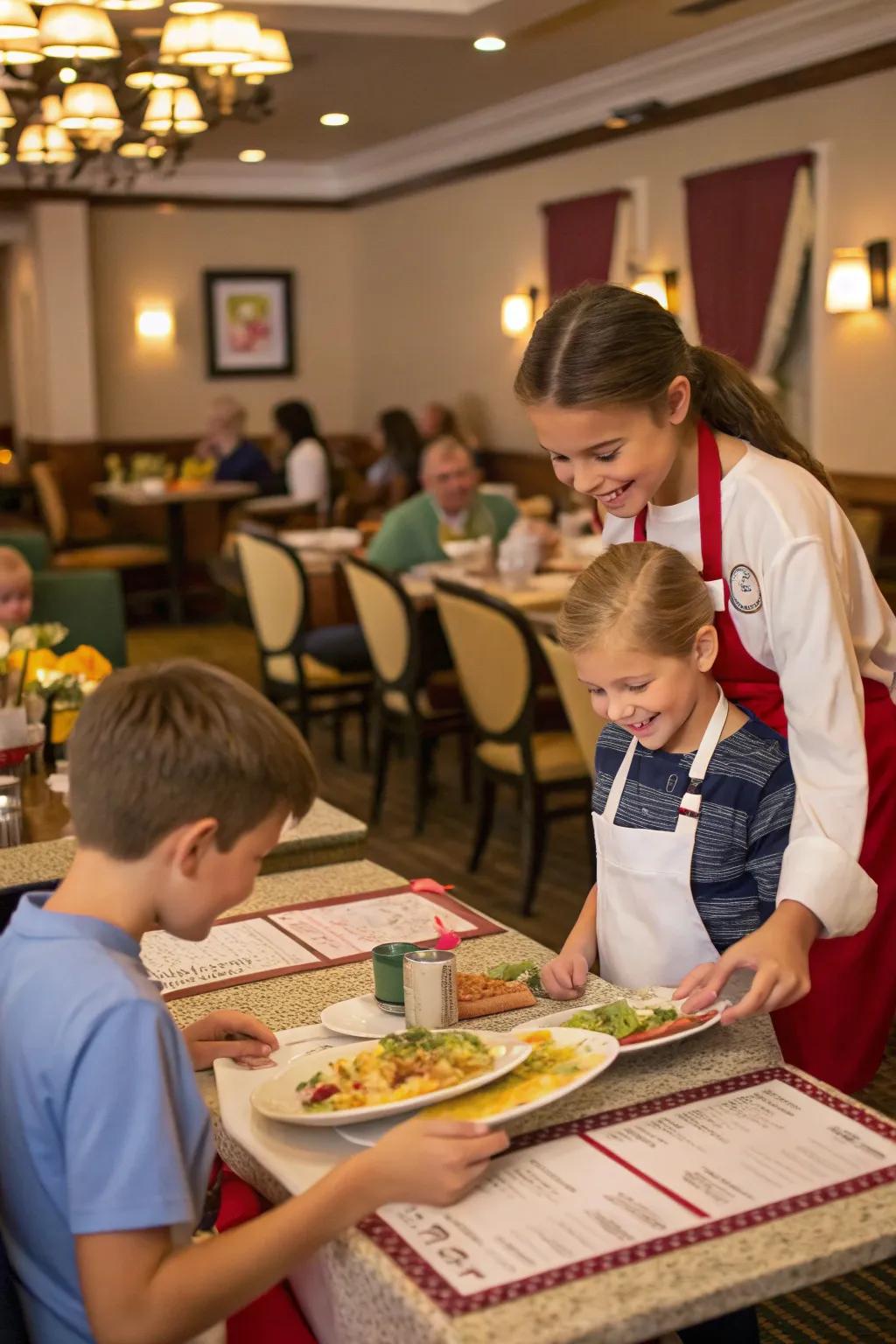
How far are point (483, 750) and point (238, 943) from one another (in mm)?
2958

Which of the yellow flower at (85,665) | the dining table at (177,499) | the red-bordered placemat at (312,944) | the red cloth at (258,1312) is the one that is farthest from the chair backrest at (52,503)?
the red cloth at (258,1312)

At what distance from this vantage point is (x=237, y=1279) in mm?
1200

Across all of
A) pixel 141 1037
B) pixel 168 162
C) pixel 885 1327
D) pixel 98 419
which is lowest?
pixel 885 1327

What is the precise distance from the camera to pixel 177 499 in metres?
9.94

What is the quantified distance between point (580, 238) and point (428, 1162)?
28.9 ft

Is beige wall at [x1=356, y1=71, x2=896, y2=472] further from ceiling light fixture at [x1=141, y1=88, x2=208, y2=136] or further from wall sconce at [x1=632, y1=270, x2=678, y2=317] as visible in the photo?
ceiling light fixture at [x1=141, y1=88, x2=208, y2=136]

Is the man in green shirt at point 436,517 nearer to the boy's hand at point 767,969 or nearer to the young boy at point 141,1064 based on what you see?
the boy's hand at point 767,969

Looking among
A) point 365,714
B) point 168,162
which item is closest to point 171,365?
point 168,162

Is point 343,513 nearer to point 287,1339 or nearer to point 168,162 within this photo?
point 168,162

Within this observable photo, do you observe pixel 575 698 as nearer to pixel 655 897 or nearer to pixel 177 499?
pixel 655 897

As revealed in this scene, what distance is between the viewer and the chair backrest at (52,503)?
10750 mm

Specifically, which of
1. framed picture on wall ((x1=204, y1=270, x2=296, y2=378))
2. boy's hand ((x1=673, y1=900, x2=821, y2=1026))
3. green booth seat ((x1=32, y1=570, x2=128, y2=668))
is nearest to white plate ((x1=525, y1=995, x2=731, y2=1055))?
boy's hand ((x1=673, y1=900, x2=821, y2=1026))

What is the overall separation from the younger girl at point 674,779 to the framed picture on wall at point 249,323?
1152 cm

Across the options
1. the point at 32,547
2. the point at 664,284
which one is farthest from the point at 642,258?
the point at 32,547
